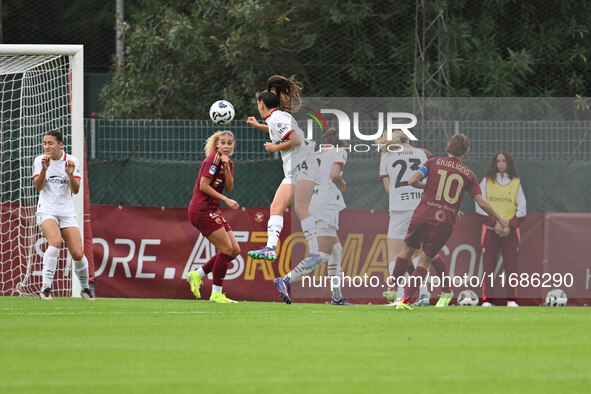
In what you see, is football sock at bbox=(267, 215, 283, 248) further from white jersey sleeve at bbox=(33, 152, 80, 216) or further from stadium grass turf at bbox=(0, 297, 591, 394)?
white jersey sleeve at bbox=(33, 152, 80, 216)

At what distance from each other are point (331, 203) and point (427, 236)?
138 cm

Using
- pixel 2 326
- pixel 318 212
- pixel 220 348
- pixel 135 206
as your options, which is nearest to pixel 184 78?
pixel 135 206

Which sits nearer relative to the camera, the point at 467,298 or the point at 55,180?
the point at 55,180

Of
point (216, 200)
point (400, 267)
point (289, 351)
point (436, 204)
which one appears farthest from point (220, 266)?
point (289, 351)

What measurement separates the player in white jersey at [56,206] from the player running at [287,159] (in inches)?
96.0

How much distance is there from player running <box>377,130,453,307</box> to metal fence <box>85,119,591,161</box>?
0.77 ft

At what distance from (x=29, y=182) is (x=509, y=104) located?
6.61 m

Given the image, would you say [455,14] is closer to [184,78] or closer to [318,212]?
[184,78]

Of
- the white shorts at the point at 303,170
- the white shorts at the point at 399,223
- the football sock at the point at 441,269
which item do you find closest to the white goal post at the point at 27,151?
the white shorts at the point at 303,170

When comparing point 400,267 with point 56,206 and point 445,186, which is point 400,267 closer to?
point 445,186

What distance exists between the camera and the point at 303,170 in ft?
41.2

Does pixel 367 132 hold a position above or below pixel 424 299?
above

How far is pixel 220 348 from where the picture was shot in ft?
25.3

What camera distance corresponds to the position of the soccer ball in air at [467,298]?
13.8m
